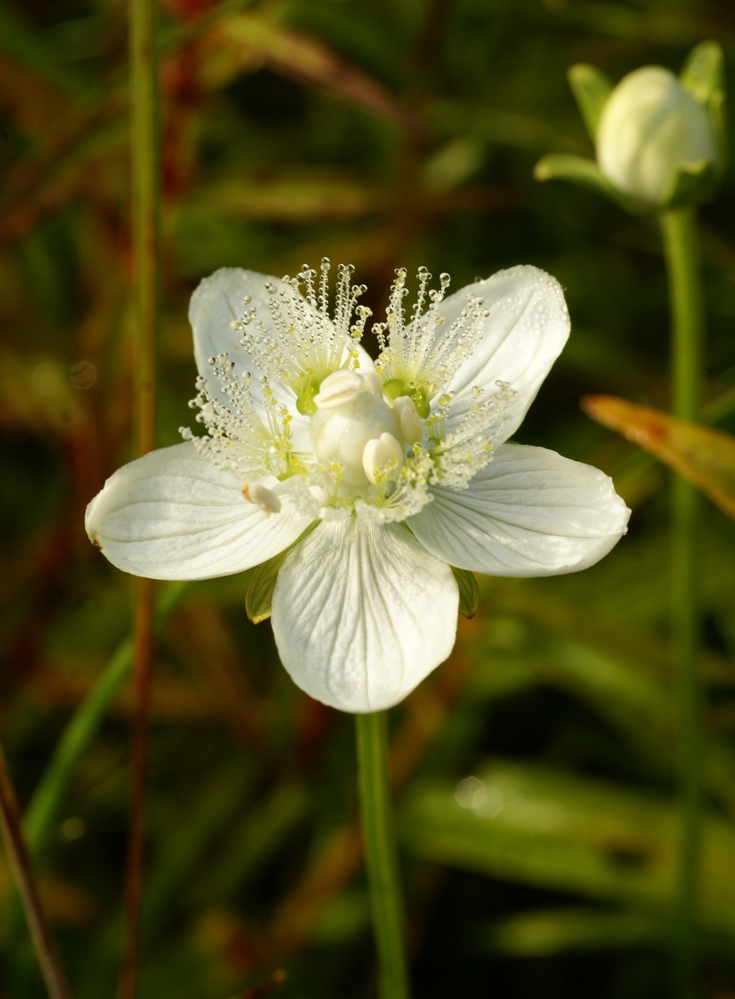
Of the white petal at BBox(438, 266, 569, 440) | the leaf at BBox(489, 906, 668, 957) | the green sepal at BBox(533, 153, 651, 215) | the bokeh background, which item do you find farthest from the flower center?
the leaf at BBox(489, 906, 668, 957)

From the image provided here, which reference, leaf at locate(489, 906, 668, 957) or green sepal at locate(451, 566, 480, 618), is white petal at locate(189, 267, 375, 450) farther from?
leaf at locate(489, 906, 668, 957)

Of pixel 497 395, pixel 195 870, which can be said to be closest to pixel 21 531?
pixel 195 870

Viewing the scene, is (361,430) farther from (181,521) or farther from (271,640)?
(271,640)

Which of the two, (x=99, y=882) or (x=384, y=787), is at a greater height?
(x=384, y=787)

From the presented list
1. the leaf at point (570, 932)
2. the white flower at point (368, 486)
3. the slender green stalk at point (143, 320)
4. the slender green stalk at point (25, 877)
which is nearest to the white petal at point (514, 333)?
the white flower at point (368, 486)

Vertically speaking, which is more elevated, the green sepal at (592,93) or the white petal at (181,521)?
the green sepal at (592,93)

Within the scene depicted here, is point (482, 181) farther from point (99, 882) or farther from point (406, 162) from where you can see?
point (99, 882)

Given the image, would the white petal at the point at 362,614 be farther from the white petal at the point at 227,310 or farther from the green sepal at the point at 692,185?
the green sepal at the point at 692,185
